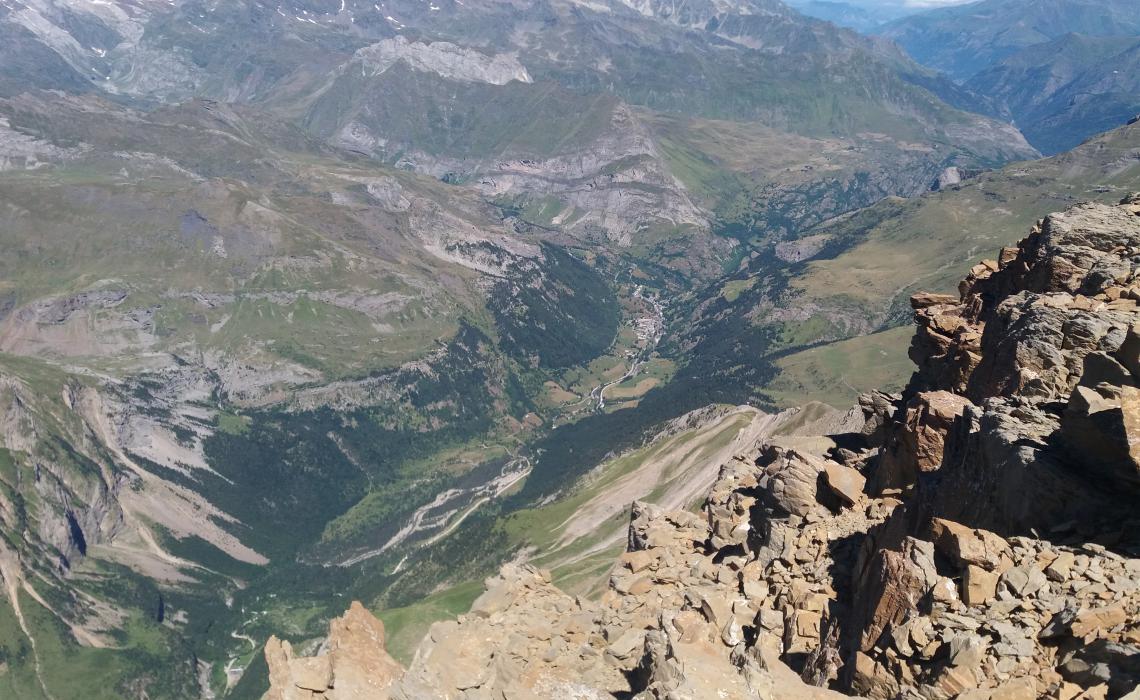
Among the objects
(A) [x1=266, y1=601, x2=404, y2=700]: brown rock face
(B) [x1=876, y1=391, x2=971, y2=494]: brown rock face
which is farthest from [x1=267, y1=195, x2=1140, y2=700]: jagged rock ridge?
(A) [x1=266, y1=601, x2=404, y2=700]: brown rock face

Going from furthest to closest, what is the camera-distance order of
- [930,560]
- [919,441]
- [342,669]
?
[919,441] → [342,669] → [930,560]

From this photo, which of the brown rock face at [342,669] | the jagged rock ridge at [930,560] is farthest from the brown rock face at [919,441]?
the brown rock face at [342,669]

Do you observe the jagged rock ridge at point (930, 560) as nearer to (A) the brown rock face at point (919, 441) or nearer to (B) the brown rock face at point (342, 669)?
(A) the brown rock face at point (919, 441)

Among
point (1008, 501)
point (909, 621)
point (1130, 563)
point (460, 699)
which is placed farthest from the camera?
point (460, 699)

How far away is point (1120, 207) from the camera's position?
7269cm

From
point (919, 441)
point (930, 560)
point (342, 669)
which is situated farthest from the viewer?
point (919, 441)

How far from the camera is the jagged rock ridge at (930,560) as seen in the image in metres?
31.7

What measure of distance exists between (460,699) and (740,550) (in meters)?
27.0

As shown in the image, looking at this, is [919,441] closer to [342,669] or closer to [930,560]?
[930,560]

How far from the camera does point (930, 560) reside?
120 ft

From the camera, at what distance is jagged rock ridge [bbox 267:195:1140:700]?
31.7 m

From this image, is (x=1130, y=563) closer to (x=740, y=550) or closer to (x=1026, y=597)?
(x=1026, y=597)

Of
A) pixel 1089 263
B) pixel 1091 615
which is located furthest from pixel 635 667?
pixel 1089 263

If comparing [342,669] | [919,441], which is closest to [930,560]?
[919,441]
